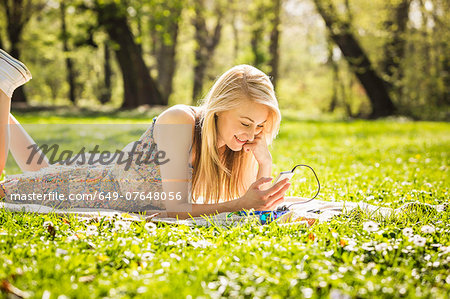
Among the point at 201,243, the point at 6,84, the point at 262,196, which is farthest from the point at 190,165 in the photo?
the point at 6,84

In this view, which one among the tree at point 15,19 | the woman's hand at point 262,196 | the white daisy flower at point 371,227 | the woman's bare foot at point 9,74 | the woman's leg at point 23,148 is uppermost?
the tree at point 15,19

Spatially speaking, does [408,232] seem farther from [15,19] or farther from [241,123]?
[15,19]

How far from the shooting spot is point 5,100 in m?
3.39

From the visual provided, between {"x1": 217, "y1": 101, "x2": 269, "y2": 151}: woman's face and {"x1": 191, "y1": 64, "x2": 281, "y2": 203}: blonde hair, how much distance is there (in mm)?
47

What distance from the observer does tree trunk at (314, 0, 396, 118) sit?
1988 cm

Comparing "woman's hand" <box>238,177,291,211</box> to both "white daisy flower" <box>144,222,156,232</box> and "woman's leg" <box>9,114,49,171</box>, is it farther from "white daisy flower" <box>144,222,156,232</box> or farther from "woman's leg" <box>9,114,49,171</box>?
"woman's leg" <box>9,114,49,171</box>

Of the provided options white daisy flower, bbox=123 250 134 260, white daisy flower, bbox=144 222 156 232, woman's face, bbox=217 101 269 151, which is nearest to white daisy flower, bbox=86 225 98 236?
white daisy flower, bbox=144 222 156 232

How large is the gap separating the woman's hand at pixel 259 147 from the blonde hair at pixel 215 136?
0.20 ft

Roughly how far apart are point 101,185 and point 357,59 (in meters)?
18.6

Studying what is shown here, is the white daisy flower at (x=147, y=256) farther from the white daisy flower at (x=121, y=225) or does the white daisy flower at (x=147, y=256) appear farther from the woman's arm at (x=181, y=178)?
the woman's arm at (x=181, y=178)

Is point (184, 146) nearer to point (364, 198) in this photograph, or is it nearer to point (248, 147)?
point (248, 147)

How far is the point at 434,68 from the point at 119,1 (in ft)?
60.3

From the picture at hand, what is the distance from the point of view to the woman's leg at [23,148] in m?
3.97

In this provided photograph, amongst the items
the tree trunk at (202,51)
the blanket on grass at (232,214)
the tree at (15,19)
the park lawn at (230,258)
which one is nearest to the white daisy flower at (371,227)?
the park lawn at (230,258)
